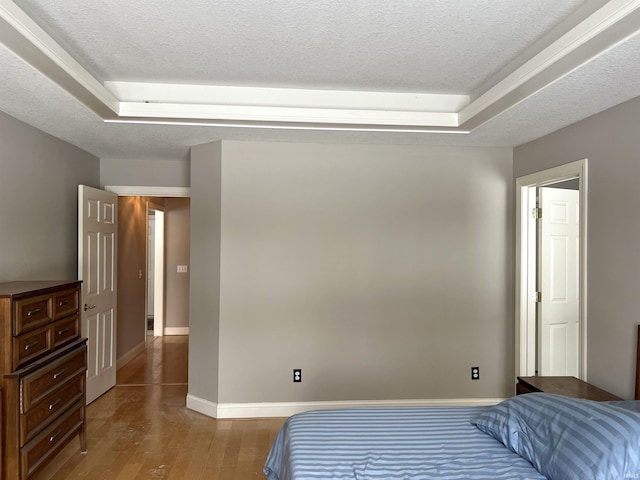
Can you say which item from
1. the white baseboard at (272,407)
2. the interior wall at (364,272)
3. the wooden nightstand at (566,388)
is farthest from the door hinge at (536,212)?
the white baseboard at (272,407)

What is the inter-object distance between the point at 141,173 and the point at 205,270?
4.81 feet

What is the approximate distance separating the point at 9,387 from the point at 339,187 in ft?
8.73

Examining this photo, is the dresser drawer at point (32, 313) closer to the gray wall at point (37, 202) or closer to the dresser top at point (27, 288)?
the dresser top at point (27, 288)

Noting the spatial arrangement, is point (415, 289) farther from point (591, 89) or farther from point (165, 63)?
point (165, 63)

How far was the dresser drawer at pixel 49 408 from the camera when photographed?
230 centimetres

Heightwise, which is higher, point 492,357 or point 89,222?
point 89,222

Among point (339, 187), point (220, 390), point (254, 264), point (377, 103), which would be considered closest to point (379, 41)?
point (377, 103)

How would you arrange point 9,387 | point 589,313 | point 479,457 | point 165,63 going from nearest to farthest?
point 479,457 < point 9,387 < point 165,63 < point 589,313

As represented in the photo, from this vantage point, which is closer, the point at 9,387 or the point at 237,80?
the point at 9,387

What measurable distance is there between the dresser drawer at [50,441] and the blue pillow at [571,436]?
2436 mm

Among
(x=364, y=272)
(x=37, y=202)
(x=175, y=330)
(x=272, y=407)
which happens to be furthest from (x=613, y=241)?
(x=175, y=330)

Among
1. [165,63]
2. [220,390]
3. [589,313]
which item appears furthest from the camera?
[220,390]

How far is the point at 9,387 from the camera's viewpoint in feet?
7.29

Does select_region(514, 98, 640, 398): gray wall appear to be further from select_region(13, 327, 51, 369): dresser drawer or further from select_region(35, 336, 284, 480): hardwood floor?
select_region(13, 327, 51, 369): dresser drawer
